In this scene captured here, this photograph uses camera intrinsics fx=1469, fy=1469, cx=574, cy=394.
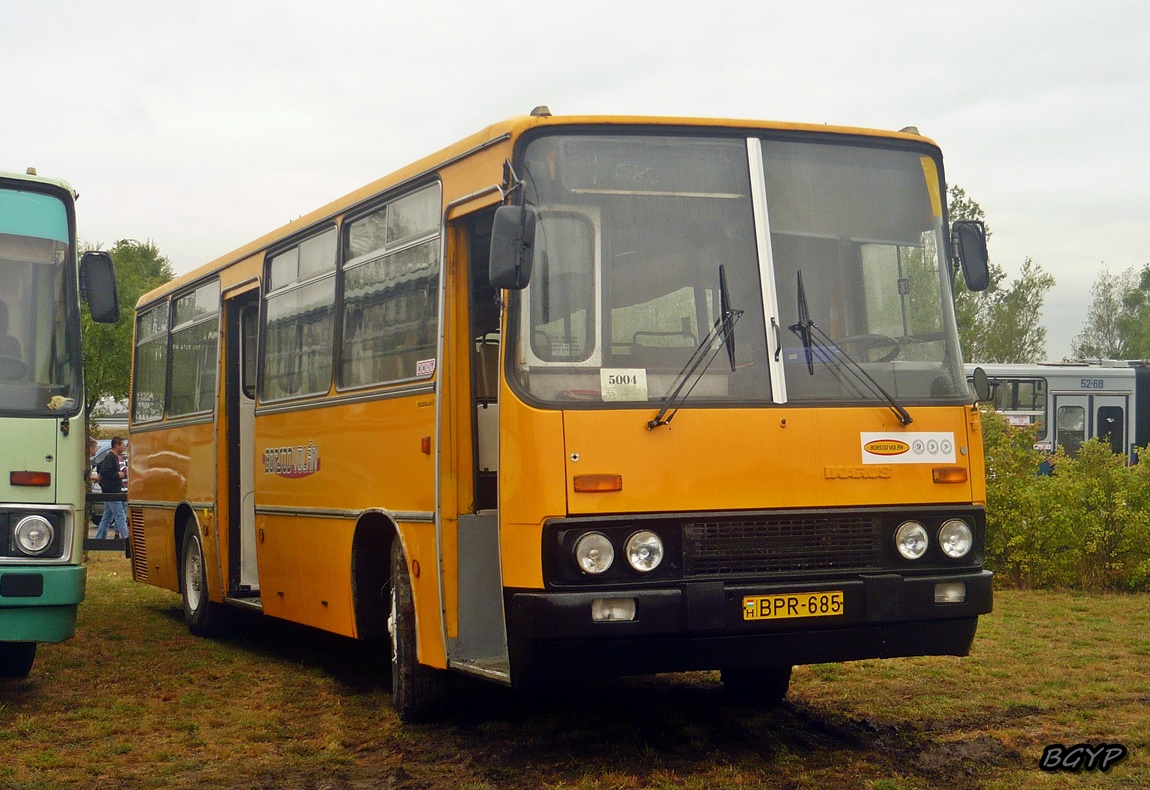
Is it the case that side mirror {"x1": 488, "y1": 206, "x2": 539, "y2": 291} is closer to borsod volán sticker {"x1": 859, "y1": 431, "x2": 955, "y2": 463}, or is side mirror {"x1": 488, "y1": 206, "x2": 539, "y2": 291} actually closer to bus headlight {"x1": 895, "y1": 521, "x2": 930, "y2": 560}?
borsod volán sticker {"x1": 859, "y1": 431, "x2": 955, "y2": 463}

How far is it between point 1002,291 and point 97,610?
35.6 meters

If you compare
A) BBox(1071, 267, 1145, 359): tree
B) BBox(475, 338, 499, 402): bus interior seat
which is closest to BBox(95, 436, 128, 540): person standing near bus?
BBox(475, 338, 499, 402): bus interior seat

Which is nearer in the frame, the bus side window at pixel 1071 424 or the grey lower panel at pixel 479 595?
the grey lower panel at pixel 479 595

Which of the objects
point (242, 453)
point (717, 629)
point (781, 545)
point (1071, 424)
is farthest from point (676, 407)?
point (1071, 424)

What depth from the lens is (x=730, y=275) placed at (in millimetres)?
7242

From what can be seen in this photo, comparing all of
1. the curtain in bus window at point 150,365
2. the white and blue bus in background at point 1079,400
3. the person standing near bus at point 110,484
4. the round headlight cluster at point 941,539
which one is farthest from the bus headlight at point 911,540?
the white and blue bus in background at point 1079,400

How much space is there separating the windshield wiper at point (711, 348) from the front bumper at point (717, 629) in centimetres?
90

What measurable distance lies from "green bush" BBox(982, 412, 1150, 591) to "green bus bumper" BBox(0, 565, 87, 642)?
9512mm

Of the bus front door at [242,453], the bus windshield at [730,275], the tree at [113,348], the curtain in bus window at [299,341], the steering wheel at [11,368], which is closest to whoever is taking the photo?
the bus windshield at [730,275]

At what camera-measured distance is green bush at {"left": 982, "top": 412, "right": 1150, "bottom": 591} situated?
47.3 feet

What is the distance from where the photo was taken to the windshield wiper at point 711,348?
23.0 ft

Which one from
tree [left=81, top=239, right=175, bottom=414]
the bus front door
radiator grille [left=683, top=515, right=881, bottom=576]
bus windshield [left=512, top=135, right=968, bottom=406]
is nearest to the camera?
radiator grille [left=683, top=515, right=881, bottom=576]

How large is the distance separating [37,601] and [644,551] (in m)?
3.94

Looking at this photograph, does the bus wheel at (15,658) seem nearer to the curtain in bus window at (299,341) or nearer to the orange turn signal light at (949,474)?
the curtain in bus window at (299,341)
